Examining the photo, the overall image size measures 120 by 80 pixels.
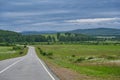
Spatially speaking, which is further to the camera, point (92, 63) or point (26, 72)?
point (92, 63)

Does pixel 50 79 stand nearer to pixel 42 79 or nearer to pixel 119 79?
pixel 42 79

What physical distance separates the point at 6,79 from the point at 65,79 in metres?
3.68

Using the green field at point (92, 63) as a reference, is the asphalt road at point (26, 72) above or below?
above

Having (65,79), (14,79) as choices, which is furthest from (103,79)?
(14,79)

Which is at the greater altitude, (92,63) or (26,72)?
(26,72)

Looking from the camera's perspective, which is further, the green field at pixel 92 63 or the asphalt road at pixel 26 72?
the green field at pixel 92 63

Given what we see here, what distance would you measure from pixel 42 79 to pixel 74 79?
1.97m

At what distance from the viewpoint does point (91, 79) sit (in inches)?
836

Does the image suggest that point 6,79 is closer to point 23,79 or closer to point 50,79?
point 23,79

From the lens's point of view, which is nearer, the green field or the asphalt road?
the asphalt road

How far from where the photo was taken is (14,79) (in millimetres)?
21422

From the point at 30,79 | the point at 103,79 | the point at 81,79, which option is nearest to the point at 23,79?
the point at 30,79

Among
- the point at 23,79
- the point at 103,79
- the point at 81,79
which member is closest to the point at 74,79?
the point at 81,79

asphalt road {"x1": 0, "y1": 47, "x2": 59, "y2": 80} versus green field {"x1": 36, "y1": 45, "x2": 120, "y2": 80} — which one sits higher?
asphalt road {"x1": 0, "y1": 47, "x2": 59, "y2": 80}
